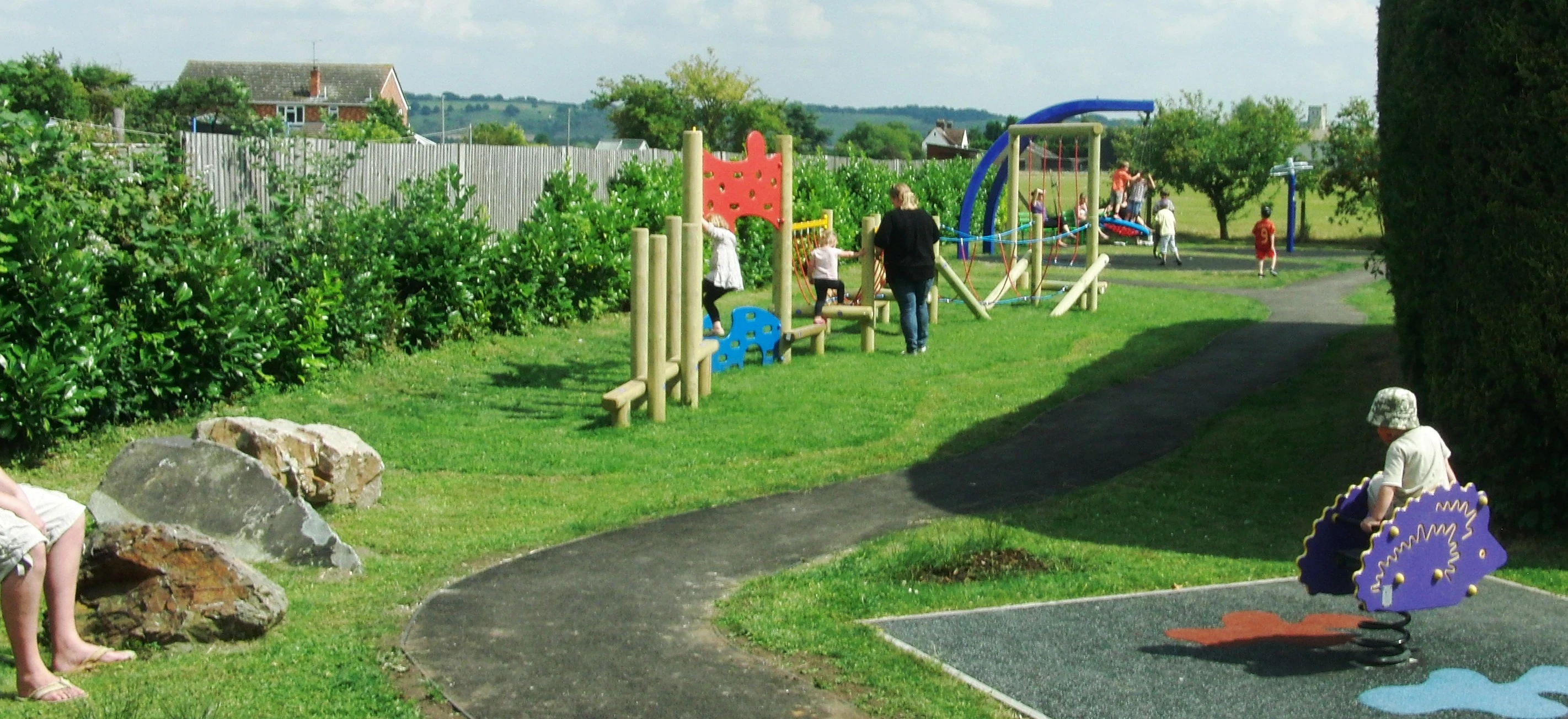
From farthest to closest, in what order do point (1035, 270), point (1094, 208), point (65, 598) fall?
point (1035, 270) < point (1094, 208) < point (65, 598)

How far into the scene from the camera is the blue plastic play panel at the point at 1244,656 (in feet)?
19.8

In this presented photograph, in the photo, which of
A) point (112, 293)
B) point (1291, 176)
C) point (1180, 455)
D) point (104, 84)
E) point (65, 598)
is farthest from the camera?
point (104, 84)

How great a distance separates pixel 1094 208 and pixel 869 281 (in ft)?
17.7

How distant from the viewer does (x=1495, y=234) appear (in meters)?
8.49

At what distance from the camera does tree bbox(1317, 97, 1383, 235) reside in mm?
32938

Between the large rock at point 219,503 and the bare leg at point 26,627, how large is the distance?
2.25 meters

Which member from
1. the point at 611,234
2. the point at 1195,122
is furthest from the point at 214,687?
the point at 1195,122

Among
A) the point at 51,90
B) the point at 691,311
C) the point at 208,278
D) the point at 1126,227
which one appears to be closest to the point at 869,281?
the point at 691,311

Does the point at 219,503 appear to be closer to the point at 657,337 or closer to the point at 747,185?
the point at 657,337

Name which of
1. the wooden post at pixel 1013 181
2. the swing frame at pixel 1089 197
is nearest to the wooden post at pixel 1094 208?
the swing frame at pixel 1089 197

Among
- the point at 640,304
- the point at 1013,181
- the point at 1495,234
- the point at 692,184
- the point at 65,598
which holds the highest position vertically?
the point at 1013,181

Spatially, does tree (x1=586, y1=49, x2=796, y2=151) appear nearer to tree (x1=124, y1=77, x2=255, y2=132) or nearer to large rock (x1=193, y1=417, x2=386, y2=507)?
tree (x1=124, y1=77, x2=255, y2=132)

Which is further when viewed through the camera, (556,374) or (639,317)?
(556,374)

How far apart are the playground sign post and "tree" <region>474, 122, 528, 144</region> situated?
3673 centimetres
